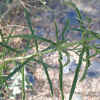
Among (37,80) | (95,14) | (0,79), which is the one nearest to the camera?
(0,79)

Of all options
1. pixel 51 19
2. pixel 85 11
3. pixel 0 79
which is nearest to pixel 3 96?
pixel 0 79

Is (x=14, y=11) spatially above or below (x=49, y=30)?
above

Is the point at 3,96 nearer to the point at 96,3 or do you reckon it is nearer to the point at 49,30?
the point at 49,30

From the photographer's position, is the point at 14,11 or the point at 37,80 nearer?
the point at 37,80

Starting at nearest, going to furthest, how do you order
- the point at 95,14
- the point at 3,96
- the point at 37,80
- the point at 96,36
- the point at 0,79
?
A: the point at 96,36
the point at 0,79
the point at 3,96
the point at 37,80
the point at 95,14

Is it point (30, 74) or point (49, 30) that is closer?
point (30, 74)

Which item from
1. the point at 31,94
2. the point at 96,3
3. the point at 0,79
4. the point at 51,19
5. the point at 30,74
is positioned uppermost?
the point at 96,3

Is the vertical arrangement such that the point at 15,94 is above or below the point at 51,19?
below

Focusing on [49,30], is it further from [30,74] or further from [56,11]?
[30,74]

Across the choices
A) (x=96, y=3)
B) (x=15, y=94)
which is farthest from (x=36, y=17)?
(x=15, y=94)
